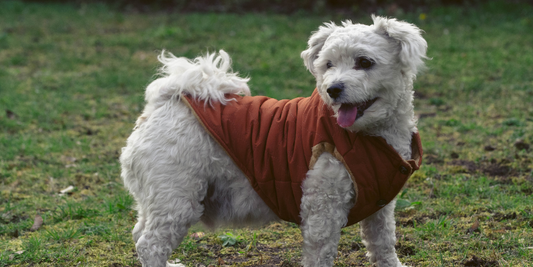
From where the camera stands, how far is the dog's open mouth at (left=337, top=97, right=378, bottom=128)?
3.02m

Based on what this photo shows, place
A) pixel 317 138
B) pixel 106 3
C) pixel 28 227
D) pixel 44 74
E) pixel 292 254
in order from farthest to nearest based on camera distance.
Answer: pixel 106 3, pixel 44 74, pixel 28 227, pixel 292 254, pixel 317 138

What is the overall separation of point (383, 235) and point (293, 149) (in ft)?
2.90

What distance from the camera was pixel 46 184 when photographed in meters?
5.27

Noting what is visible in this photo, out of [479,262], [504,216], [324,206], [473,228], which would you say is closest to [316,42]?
[324,206]

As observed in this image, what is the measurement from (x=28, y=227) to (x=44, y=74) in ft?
17.5

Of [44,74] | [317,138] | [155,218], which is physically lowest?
[44,74]

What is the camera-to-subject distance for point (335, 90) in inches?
118

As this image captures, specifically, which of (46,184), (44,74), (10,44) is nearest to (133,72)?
(44,74)

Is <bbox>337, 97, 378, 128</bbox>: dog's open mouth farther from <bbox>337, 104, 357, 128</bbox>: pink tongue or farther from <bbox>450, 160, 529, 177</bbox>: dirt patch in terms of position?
<bbox>450, 160, 529, 177</bbox>: dirt patch

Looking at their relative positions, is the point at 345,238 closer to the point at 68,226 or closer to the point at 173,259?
the point at 173,259

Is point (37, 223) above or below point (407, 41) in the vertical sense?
below

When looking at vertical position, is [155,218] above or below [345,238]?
above

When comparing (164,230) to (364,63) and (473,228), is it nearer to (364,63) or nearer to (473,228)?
(364,63)

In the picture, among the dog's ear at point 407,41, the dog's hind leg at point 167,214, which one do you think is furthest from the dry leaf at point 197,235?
the dog's ear at point 407,41
